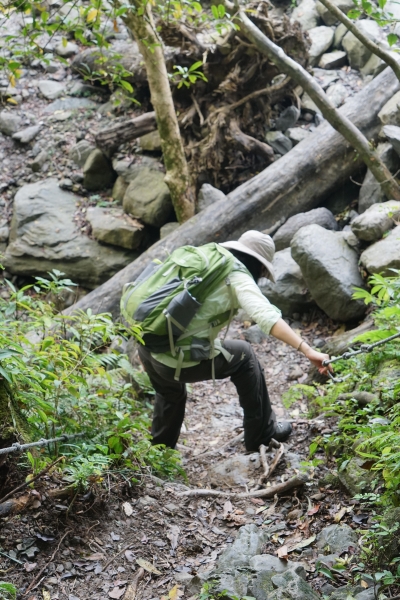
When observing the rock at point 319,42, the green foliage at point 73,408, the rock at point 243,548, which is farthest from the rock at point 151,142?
the rock at point 243,548

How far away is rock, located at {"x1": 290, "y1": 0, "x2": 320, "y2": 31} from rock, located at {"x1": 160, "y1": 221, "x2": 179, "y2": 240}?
18.6 feet

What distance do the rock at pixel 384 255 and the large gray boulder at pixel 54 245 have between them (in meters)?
4.39

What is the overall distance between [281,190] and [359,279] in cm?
240

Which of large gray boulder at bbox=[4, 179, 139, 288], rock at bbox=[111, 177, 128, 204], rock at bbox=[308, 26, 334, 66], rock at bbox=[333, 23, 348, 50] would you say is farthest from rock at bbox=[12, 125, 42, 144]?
rock at bbox=[333, 23, 348, 50]

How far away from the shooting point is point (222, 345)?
181 inches

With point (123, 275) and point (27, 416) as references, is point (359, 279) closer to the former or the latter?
point (123, 275)

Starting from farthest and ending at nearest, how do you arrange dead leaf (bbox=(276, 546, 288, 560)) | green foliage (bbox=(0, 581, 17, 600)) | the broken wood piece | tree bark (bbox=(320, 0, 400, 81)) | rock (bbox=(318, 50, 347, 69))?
1. rock (bbox=(318, 50, 347, 69))
2. tree bark (bbox=(320, 0, 400, 81))
3. the broken wood piece
4. dead leaf (bbox=(276, 546, 288, 560))
5. green foliage (bbox=(0, 581, 17, 600))

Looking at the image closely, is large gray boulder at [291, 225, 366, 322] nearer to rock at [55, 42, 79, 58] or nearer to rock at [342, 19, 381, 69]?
rock at [342, 19, 381, 69]

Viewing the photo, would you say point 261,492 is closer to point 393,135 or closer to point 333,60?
point 393,135

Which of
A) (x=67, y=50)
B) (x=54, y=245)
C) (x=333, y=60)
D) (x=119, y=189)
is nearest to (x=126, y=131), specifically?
(x=119, y=189)

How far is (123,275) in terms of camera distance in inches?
332

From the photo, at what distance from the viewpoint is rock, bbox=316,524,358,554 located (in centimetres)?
296

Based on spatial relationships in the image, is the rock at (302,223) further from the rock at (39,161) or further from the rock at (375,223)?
the rock at (39,161)

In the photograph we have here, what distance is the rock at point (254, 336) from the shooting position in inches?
300
